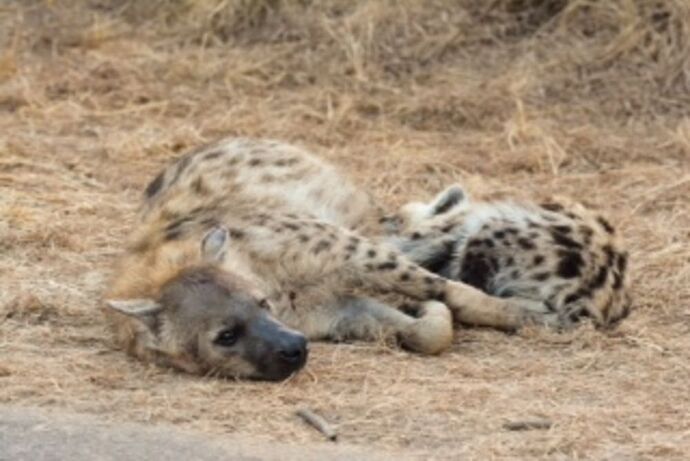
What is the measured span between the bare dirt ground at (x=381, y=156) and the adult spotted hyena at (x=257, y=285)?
89 mm

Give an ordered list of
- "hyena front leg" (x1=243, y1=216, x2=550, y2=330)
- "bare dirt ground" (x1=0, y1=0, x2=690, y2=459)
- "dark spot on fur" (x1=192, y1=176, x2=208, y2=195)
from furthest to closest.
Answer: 1. "dark spot on fur" (x1=192, y1=176, x2=208, y2=195)
2. "hyena front leg" (x1=243, y1=216, x2=550, y2=330)
3. "bare dirt ground" (x1=0, y1=0, x2=690, y2=459)

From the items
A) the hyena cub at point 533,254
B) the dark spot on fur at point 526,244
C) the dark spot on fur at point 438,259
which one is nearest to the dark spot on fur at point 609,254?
the hyena cub at point 533,254

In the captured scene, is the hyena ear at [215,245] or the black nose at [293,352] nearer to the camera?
the black nose at [293,352]

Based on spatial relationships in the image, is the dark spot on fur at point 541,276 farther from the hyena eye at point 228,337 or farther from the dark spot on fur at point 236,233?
the hyena eye at point 228,337

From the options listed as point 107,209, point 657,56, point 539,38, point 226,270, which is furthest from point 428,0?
point 226,270

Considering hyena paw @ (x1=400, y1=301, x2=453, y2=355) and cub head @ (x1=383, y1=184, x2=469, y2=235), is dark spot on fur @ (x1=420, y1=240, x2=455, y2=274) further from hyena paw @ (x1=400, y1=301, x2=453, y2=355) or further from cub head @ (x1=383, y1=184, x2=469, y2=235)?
hyena paw @ (x1=400, y1=301, x2=453, y2=355)

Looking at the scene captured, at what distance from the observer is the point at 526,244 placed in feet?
19.9

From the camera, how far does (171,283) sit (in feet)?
18.4

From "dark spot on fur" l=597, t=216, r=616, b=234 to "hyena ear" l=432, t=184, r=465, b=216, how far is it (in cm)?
54

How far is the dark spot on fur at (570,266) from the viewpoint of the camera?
598 cm

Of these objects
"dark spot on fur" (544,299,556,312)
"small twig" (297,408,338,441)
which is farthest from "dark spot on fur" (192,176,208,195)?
"small twig" (297,408,338,441)

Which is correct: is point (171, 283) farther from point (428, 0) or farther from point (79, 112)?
point (428, 0)

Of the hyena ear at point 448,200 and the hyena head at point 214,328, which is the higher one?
the hyena ear at point 448,200

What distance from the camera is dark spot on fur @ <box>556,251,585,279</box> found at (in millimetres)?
5984
